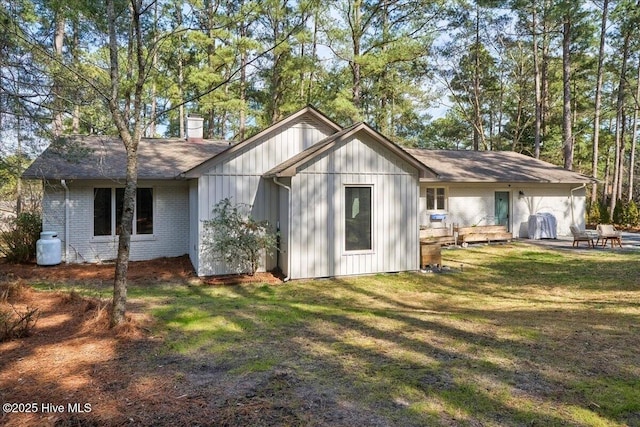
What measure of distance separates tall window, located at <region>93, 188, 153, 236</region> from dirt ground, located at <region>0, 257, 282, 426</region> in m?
5.96

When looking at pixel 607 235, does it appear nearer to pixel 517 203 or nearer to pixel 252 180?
pixel 517 203

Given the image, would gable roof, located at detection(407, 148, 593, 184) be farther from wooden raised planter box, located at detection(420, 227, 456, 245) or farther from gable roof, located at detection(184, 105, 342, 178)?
gable roof, located at detection(184, 105, 342, 178)

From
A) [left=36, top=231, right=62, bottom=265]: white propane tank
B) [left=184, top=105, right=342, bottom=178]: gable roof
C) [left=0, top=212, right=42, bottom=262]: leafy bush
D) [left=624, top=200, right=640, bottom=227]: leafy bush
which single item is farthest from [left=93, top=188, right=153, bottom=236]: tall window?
[left=624, top=200, right=640, bottom=227]: leafy bush

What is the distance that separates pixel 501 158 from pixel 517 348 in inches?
723

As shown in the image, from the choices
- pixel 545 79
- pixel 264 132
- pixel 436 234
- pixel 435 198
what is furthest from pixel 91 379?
pixel 545 79

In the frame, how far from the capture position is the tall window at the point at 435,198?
1652 cm

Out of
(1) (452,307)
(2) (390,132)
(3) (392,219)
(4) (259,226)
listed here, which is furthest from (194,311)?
(2) (390,132)

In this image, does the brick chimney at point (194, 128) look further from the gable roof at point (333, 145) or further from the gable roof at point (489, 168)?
the gable roof at point (489, 168)

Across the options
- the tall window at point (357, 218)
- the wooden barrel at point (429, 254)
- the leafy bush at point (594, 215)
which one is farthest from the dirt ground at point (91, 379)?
the leafy bush at point (594, 215)

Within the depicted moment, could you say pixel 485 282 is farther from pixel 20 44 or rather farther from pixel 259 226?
pixel 20 44

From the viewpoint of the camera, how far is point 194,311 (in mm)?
6484

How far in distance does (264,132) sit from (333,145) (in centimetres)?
195

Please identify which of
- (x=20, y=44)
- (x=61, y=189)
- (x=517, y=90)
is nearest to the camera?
(x=20, y=44)

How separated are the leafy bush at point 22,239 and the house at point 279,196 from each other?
33.8 inches
